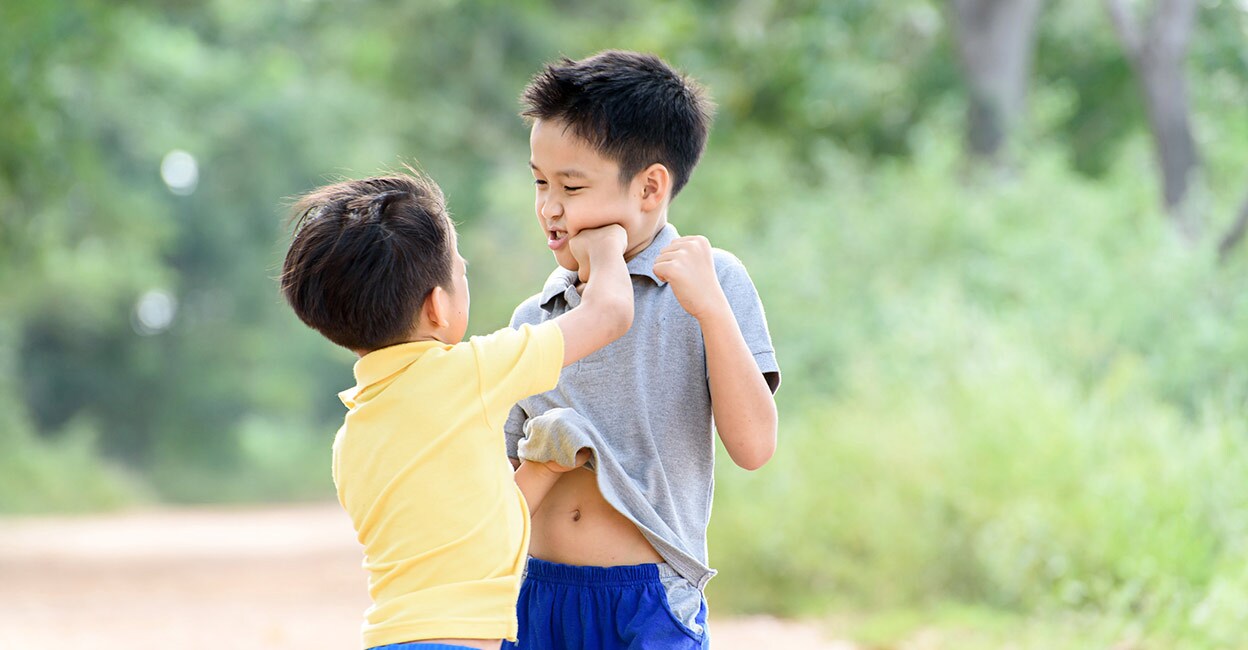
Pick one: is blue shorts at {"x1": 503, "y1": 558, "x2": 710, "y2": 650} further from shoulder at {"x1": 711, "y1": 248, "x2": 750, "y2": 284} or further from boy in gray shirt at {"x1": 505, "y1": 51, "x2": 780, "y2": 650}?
shoulder at {"x1": 711, "y1": 248, "x2": 750, "y2": 284}

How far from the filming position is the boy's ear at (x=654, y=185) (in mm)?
2357

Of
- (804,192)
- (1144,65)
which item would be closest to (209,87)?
(804,192)

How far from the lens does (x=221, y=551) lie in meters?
15.3

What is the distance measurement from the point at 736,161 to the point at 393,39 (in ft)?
Result: 18.8

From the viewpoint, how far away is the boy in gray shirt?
2.26 metres

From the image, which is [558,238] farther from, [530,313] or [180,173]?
[180,173]

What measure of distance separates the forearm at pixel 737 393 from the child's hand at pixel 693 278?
15 millimetres

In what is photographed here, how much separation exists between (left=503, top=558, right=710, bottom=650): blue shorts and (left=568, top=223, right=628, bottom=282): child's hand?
0.47 m

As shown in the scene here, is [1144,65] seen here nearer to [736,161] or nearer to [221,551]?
[736,161]

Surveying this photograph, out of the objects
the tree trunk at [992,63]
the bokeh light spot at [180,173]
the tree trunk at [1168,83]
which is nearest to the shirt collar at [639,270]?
the tree trunk at [1168,83]

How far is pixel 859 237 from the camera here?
32.1ft

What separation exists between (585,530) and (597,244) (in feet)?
1.47

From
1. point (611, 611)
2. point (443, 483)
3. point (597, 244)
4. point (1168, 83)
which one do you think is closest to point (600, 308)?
point (597, 244)

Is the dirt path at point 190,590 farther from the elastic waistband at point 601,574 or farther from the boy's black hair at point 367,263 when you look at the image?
the boy's black hair at point 367,263
